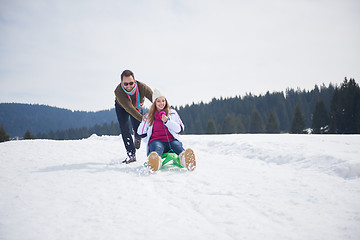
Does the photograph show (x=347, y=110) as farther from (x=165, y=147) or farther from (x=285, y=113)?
(x=165, y=147)

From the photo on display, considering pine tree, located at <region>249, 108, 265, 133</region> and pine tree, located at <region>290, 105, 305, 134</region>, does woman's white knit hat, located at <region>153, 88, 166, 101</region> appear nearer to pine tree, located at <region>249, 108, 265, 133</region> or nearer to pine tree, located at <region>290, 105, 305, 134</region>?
pine tree, located at <region>290, 105, 305, 134</region>

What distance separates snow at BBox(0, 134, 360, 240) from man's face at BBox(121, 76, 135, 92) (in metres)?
1.67

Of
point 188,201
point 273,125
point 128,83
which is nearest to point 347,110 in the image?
point 273,125

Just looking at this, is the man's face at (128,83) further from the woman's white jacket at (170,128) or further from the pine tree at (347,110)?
the pine tree at (347,110)

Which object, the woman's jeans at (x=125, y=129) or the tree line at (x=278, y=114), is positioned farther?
the tree line at (x=278, y=114)

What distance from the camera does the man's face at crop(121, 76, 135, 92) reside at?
14.5 feet

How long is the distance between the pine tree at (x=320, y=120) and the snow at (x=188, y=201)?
1557 inches

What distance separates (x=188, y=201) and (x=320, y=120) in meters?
42.2

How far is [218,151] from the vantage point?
5613 millimetres

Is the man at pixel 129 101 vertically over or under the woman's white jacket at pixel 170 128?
over

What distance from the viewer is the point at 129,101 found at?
4535 millimetres

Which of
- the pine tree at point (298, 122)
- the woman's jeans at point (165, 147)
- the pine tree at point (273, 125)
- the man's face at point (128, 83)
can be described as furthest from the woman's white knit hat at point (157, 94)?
the pine tree at point (273, 125)

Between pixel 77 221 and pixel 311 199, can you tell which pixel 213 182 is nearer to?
pixel 311 199

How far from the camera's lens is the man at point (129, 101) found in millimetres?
4426
